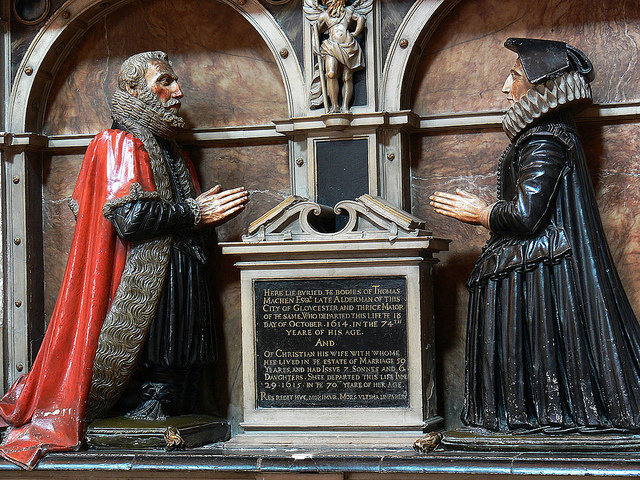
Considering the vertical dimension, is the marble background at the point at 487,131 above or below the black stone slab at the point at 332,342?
above

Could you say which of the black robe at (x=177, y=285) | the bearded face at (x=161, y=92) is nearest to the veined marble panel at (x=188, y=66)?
the bearded face at (x=161, y=92)

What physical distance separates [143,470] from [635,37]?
3.43 m

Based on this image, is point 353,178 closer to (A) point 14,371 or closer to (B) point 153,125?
(B) point 153,125

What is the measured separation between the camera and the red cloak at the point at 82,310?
4930 mm

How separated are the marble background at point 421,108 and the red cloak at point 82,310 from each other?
2.51ft

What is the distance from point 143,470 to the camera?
4.63m

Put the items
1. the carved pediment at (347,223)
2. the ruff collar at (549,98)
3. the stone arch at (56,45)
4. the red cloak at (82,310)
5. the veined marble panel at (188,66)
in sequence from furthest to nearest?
the veined marble panel at (188,66) < the stone arch at (56,45) < the red cloak at (82,310) < the carved pediment at (347,223) < the ruff collar at (549,98)

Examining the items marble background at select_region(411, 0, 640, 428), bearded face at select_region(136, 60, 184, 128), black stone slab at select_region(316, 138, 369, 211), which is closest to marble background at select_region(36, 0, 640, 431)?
marble background at select_region(411, 0, 640, 428)

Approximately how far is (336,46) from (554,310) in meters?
1.79

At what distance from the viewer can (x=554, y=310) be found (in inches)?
183

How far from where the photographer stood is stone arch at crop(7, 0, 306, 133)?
5.48 metres

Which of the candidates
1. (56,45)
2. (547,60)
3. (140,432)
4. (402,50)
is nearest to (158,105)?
(56,45)

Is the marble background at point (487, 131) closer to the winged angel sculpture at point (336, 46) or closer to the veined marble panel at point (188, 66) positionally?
the winged angel sculpture at point (336, 46)

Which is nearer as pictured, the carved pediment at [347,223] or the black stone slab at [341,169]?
the carved pediment at [347,223]
